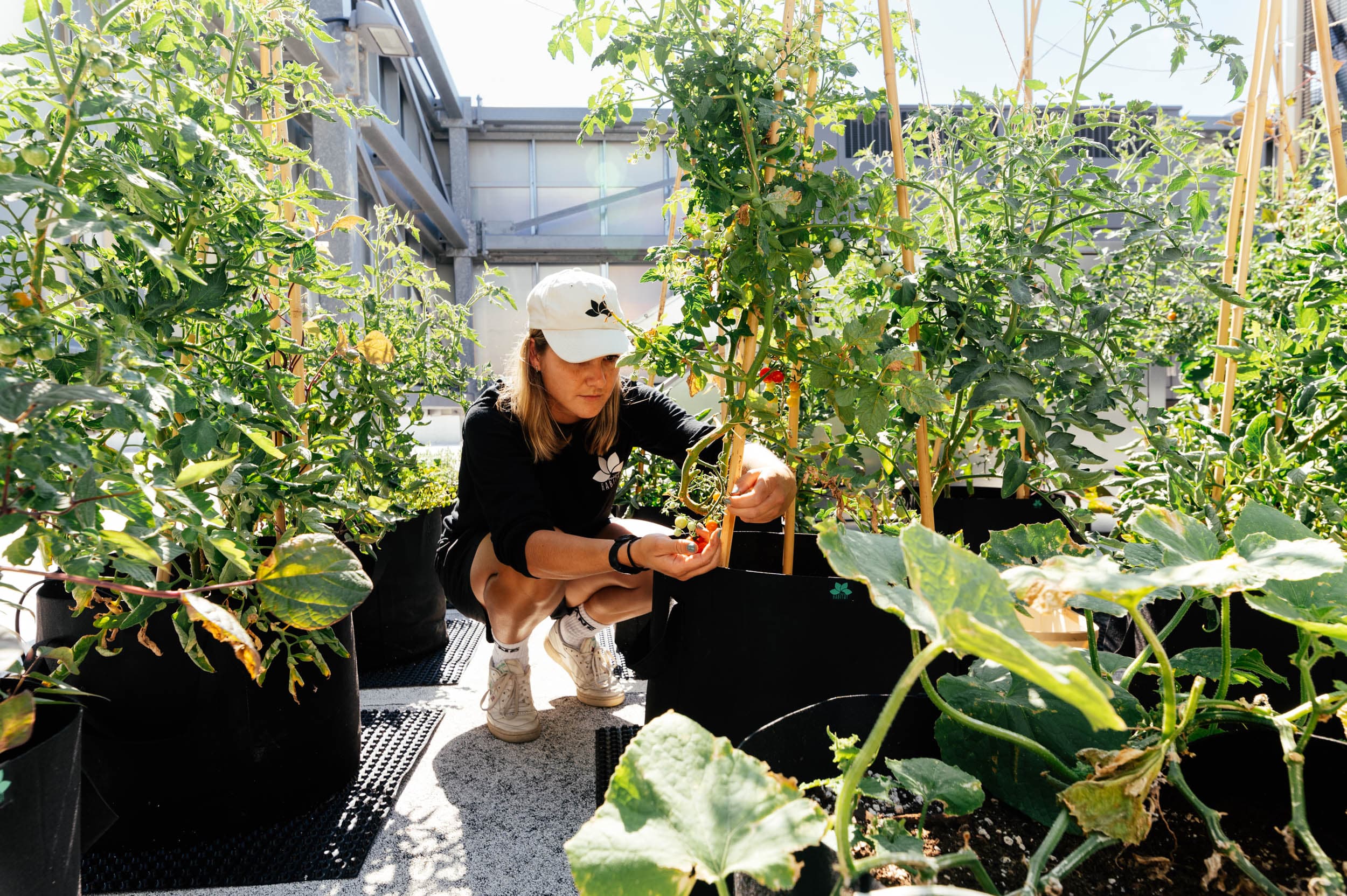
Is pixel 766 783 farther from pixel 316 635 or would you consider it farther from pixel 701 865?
pixel 316 635

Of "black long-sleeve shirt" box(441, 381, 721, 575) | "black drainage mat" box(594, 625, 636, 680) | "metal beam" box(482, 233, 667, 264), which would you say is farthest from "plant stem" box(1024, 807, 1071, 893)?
"metal beam" box(482, 233, 667, 264)

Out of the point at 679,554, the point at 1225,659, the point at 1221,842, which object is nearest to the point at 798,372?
the point at 679,554

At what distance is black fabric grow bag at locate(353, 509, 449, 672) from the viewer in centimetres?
192

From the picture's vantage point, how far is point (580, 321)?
61.6 inches

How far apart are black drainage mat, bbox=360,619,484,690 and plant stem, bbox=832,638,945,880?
1.67 meters

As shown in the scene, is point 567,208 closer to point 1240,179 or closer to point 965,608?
point 1240,179

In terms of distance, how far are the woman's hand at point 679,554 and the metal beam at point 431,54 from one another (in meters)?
8.84

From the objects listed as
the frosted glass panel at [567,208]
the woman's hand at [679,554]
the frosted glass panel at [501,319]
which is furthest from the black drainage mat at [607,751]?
the frosted glass panel at [567,208]

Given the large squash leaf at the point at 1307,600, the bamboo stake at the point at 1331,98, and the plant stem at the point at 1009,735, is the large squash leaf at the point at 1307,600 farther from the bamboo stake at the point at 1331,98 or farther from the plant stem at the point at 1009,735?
the bamboo stake at the point at 1331,98

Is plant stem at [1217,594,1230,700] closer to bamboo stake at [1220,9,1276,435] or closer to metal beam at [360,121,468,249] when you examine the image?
bamboo stake at [1220,9,1276,435]

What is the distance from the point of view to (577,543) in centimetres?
145

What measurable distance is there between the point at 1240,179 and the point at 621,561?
1256mm

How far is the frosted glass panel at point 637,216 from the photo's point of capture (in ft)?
42.7

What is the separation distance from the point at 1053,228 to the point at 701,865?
0.96 metres
